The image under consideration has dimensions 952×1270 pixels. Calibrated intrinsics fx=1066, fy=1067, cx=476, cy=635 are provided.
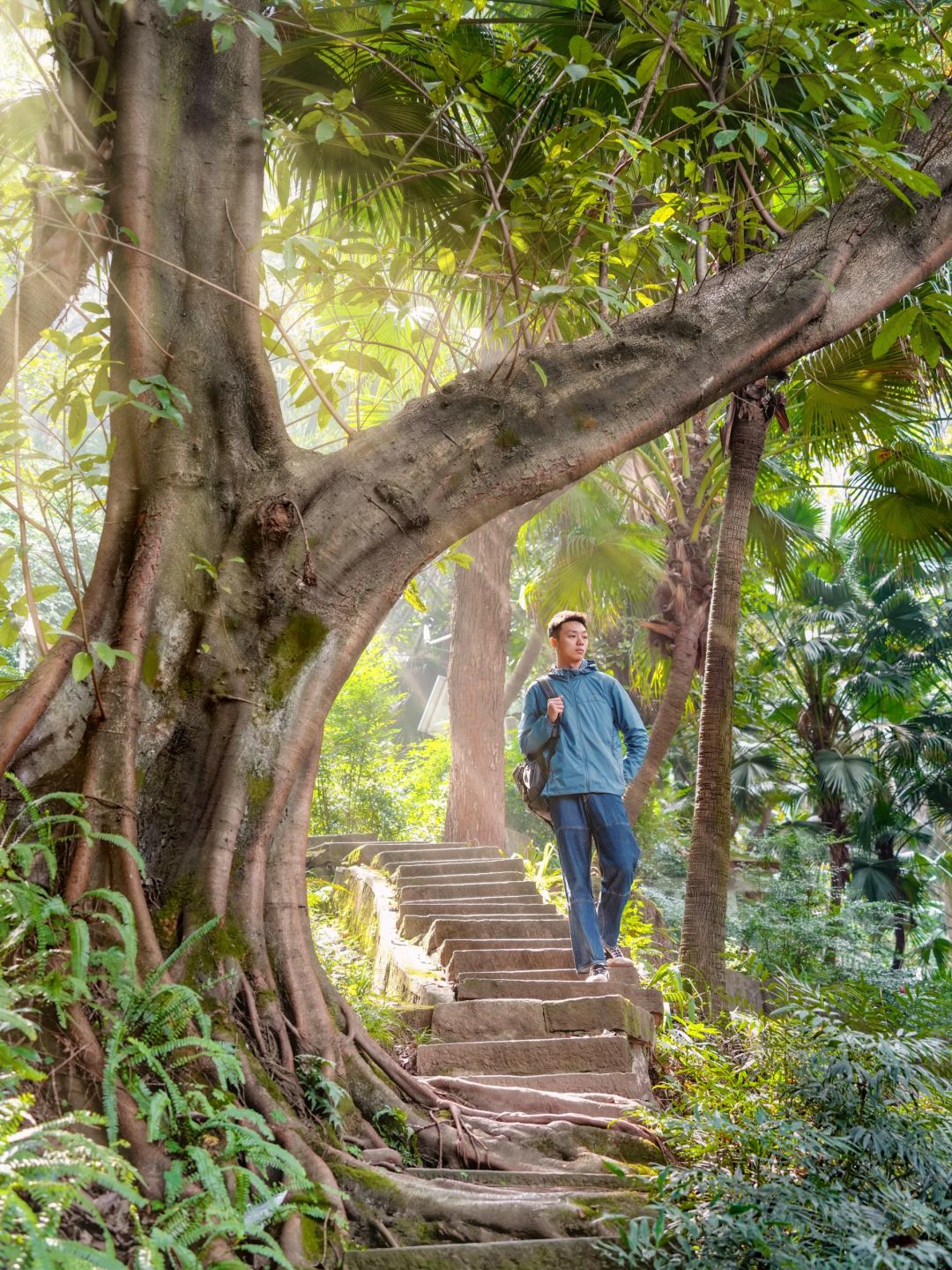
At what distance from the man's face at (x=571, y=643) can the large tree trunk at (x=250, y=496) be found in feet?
6.00

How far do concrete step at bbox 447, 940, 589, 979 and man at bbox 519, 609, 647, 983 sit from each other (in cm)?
45

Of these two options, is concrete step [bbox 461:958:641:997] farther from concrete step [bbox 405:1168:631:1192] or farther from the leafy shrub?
the leafy shrub

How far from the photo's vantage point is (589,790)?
18.4 feet

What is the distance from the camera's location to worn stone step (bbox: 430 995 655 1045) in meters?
5.02

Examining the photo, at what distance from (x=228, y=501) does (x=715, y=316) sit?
215 cm

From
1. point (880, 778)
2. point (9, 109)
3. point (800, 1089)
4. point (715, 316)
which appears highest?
point (9, 109)

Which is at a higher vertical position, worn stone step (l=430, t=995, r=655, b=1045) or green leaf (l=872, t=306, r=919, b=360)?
green leaf (l=872, t=306, r=919, b=360)

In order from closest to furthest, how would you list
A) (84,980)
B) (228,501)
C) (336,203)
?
(84,980) → (228,501) → (336,203)

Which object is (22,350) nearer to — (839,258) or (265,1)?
(265,1)

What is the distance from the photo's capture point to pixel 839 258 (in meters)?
4.64

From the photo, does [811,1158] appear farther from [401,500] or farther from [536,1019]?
[401,500]

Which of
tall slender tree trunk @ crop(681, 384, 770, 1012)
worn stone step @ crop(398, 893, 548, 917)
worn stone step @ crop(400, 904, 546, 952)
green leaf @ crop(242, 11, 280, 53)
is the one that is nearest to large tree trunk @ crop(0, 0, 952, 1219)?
green leaf @ crop(242, 11, 280, 53)

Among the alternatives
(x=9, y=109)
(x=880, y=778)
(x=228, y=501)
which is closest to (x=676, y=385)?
(x=228, y=501)

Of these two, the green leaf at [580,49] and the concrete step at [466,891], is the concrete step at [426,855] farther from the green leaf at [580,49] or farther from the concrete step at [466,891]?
the green leaf at [580,49]
